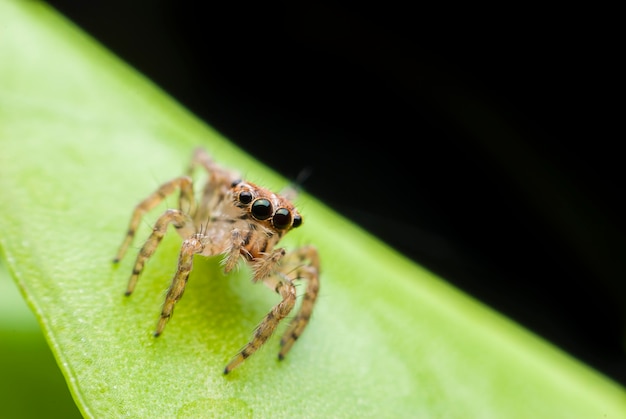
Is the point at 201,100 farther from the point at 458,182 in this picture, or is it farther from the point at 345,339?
the point at 345,339

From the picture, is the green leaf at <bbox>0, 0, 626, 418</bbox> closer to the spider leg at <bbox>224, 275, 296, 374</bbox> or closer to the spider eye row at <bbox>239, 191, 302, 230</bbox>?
the spider leg at <bbox>224, 275, 296, 374</bbox>

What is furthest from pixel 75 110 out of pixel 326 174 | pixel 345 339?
pixel 326 174

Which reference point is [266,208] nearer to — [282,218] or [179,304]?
[282,218]

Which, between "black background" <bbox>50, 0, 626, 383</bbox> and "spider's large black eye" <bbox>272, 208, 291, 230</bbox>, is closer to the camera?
"spider's large black eye" <bbox>272, 208, 291, 230</bbox>

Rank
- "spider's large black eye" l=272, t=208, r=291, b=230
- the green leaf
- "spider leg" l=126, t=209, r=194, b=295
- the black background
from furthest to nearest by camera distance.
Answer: the black background → "spider's large black eye" l=272, t=208, r=291, b=230 → "spider leg" l=126, t=209, r=194, b=295 → the green leaf

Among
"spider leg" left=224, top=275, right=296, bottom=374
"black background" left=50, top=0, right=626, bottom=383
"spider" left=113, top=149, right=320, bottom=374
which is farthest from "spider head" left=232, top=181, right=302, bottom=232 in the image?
"black background" left=50, top=0, right=626, bottom=383

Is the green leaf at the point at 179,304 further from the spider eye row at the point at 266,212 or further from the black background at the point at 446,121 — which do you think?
the black background at the point at 446,121
